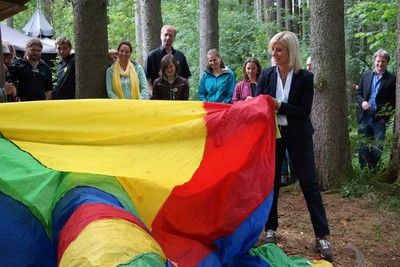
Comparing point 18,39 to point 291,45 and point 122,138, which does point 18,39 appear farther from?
point 122,138

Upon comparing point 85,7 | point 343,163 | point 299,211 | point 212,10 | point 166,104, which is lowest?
point 299,211

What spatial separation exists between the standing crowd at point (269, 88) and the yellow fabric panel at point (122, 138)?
34.1 inches

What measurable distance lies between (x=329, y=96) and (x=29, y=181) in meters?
4.10

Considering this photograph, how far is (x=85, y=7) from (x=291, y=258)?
288cm

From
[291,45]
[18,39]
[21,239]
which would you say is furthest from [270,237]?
[18,39]

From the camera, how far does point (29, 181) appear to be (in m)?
2.51

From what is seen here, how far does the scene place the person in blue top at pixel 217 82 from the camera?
240 inches

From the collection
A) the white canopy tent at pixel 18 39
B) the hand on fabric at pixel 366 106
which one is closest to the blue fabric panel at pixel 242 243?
the hand on fabric at pixel 366 106

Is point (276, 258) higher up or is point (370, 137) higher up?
point (370, 137)

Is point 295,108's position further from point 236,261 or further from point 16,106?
point 16,106

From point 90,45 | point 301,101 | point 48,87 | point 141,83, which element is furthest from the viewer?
point 48,87

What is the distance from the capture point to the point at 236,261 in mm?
3268

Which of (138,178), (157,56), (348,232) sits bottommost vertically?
(348,232)

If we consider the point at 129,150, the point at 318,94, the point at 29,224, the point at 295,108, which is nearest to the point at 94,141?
the point at 129,150
